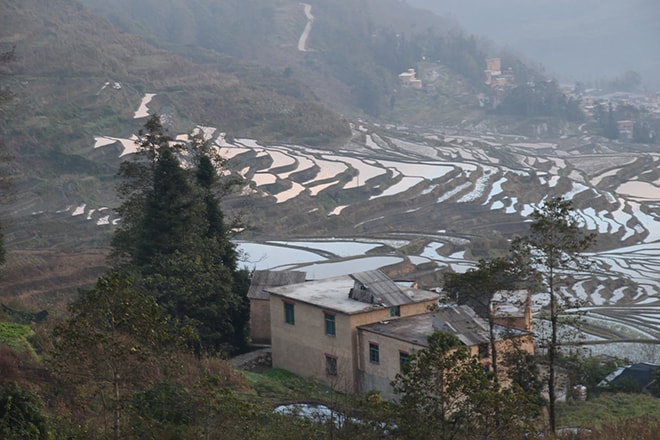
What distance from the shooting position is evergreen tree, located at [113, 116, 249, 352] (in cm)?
1529

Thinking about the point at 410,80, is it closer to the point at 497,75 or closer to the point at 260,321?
the point at 497,75

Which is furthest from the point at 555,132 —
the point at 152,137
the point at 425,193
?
the point at 152,137

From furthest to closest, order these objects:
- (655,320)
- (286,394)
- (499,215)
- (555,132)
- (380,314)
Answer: (555,132)
(499,215)
(655,320)
(380,314)
(286,394)

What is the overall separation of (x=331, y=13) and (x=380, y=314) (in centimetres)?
10619

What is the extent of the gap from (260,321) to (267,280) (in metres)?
0.77

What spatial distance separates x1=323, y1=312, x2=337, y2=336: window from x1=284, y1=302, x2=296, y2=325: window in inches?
31.8

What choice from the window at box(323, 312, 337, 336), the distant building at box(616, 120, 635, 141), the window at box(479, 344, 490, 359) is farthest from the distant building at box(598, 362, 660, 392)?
the distant building at box(616, 120, 635, 141)

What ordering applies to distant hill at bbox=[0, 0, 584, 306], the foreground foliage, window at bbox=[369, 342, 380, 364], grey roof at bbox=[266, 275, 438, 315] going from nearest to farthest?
1. the foreground foliage
2. window at bbox=[369, 342, 380, 364]
3. grey roof at bbox=[266, 275, 438, 315]
4. distant hill at bbox=[0, 0, 584, 306]

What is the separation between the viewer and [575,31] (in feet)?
541

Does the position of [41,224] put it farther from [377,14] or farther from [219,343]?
[377,14]

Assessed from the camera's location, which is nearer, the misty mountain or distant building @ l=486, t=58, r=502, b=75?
distant building @ l=486, t=58, r=502, b=75

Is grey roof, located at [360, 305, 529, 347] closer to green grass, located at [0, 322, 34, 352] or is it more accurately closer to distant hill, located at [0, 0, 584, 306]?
green grass, located at [0, 322, 34, 352]

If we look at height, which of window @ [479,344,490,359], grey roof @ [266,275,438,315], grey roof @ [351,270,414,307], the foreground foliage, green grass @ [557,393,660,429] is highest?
the foreground foliage

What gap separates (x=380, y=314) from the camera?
1446 cm
